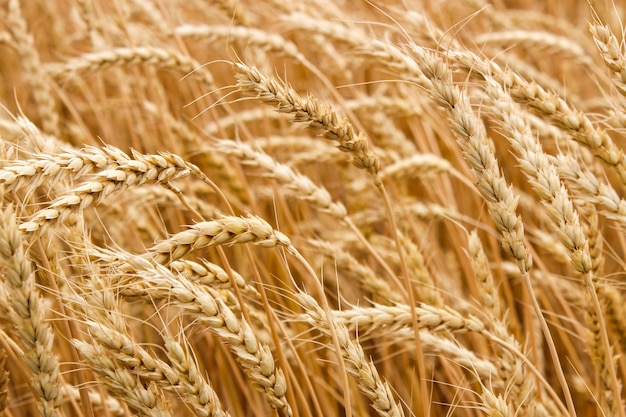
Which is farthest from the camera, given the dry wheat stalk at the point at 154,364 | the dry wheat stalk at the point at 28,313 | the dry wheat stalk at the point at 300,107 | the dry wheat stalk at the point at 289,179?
the dry wheat stalk at the point at 289,179

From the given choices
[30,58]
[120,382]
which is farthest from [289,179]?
[30,58]

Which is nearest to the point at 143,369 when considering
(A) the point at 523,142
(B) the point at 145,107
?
(A) the point at 523,142

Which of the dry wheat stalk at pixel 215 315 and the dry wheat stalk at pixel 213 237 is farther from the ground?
the dry wheat stalk at pixel 213 237

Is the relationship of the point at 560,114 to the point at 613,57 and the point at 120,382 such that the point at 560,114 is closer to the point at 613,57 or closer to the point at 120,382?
the point at 613,57

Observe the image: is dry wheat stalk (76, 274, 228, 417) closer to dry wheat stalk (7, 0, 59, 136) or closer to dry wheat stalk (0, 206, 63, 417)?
dry wheat stalk (0, 206, 63, 417)

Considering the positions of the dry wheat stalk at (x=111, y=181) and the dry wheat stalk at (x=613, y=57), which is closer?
the dry wheat stalk at (x=111, y=181)

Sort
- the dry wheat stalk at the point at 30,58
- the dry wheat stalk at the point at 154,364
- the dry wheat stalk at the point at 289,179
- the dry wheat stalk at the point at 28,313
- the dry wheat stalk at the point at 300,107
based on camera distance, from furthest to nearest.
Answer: the dry wheat stalk at the point at 30,58 < the dry wheat stalk at the point at 289,179 < the dry wheat stalk at the point at 300,107 < the dry wheat stalk at the point at 154,364 < the dry wheat stalk at the point at 28,313

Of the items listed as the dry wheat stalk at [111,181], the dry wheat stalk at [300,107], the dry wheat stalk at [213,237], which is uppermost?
the dry wheat stalk at [300,107]

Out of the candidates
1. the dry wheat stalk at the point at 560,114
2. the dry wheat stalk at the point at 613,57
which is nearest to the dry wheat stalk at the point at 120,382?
the dry wheat stalk at the point at 560,114

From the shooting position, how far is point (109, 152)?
970 mm

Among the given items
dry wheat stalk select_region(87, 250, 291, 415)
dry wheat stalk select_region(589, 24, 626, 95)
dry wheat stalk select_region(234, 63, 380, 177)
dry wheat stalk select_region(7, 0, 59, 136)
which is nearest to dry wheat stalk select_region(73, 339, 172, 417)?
dry wheat stalk select_region(87, 250, 291, 415)

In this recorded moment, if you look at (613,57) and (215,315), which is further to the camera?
(613,57)

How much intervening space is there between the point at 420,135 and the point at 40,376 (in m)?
1.65

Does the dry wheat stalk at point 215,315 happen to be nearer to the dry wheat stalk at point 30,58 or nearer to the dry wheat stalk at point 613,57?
the dry wheat stalk at point 613,57
